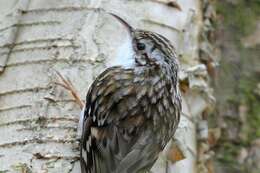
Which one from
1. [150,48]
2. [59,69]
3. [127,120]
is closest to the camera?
[127,120]

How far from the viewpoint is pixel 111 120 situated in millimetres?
2619

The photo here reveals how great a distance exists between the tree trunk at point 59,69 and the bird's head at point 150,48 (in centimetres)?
6

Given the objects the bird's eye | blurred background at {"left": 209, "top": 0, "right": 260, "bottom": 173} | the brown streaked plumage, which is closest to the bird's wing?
the brown streaked plumage

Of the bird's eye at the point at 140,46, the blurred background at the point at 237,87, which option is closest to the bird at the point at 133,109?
the bird's eye at the point at 140,46

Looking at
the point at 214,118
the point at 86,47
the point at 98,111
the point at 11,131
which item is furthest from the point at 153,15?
the point at 214,118

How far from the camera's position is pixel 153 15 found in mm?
3004

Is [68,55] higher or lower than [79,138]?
higher

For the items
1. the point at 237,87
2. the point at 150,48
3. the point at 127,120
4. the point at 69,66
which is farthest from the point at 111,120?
the point at 237,87

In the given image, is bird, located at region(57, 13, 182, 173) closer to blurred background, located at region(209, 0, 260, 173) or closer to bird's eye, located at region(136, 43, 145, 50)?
bird's eye, located at region(136, 43, 145, 50)

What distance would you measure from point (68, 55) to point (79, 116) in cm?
24

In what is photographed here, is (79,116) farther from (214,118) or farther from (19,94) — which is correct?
(214,118)

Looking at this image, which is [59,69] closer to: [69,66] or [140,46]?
[69,66]

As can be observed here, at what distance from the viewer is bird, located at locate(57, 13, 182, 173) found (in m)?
2.53

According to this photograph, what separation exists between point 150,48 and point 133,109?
0.33 metres
